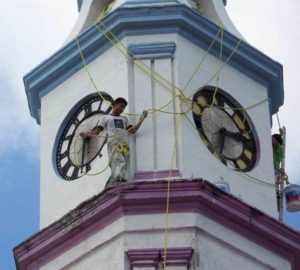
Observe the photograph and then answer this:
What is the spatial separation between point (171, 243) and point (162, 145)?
1.61 meters

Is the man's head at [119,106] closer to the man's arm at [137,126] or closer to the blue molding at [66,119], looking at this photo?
the man's arm at [137,126]

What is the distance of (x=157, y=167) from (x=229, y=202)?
3.49 feet

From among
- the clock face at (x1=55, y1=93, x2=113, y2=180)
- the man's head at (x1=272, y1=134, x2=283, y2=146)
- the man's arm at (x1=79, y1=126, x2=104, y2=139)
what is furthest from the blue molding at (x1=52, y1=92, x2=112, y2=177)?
the man's head at (x1=272, y1=134, x2=283, y2=146)

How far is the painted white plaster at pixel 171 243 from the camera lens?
18859 mm

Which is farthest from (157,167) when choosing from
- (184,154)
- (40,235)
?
(40,235)

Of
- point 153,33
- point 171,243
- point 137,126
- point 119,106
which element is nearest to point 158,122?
point 137,126

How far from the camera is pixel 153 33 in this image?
829 inches

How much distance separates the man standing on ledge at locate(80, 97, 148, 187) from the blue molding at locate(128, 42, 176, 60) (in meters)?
0.88

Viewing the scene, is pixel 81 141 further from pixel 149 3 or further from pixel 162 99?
pixel 149 3

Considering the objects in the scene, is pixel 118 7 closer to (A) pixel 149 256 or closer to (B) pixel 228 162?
(B) pixel 228 162

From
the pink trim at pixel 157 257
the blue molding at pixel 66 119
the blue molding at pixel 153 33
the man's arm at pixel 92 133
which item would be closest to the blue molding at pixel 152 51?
the blue molding at pixel 153 33

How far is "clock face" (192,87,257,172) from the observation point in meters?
20.6

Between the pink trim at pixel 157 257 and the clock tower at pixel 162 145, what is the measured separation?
0.04 ft

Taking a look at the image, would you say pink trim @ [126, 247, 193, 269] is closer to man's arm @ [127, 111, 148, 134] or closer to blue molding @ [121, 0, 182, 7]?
man's arm @ [127, 111, 148, 134]
